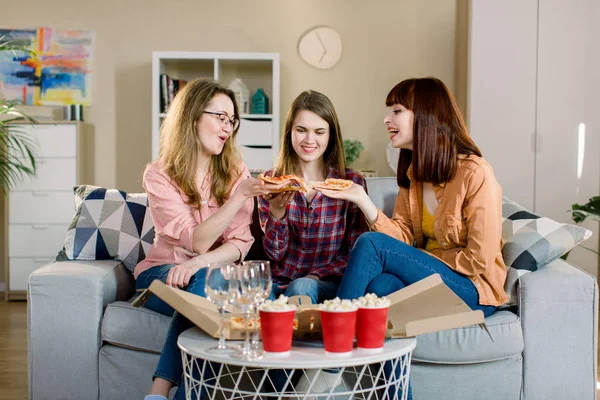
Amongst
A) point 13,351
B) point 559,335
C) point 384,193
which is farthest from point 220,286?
point 13,351

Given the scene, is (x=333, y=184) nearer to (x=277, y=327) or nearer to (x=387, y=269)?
(x=387, y=269)

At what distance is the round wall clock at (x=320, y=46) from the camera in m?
5.38

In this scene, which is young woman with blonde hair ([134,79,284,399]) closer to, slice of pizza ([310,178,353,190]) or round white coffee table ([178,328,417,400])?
slice of pizza ([310,178,353,190])

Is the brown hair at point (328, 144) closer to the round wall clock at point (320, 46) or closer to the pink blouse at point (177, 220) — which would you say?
the pink blouse at point (177, 220)

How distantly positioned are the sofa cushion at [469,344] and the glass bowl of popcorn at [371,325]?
700 mm

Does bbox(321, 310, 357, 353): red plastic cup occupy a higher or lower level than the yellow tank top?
lower

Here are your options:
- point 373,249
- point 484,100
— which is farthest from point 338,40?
point 373,249

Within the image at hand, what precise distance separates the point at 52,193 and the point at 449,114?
10.7 feet

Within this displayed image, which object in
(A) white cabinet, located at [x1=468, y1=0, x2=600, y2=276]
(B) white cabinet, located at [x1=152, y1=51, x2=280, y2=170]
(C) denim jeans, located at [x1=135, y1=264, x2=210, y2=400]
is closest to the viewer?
(C) denim jeans, located at [x1=135, y1=264, x2=210, y2=400]

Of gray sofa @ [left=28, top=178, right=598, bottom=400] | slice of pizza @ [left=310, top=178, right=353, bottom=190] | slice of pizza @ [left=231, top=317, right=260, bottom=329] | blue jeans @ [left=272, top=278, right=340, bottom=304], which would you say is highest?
slice of pizza @ [left=310, top=178, right=353, bottom=190]

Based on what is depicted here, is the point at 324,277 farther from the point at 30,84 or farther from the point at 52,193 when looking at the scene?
the point at 30,84

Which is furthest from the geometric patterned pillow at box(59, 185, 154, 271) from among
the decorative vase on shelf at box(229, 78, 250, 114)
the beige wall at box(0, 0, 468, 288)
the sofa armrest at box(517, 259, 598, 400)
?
the beige wall at box(0, 0, 468, 288)

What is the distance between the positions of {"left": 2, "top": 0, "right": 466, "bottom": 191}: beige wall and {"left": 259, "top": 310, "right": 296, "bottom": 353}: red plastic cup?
3.91m

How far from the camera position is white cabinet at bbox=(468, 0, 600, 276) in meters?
4.80
